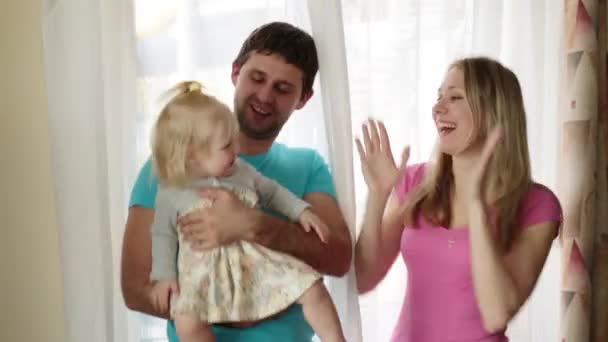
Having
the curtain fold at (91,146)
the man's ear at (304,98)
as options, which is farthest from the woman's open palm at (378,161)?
the curtain fold at (91,146)

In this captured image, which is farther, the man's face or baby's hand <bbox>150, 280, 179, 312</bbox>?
the man's face

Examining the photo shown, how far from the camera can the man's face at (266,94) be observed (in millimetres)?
1413

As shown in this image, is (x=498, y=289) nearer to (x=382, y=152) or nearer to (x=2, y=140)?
(x=382, y=152)

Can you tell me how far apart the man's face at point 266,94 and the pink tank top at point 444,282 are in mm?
352

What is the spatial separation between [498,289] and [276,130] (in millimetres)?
507

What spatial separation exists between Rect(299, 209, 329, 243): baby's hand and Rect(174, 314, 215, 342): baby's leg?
0.80 ft

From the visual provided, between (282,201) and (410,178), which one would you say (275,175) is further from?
(410,178)

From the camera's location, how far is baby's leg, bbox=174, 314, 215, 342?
1.25 metres

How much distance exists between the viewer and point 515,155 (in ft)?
4.63

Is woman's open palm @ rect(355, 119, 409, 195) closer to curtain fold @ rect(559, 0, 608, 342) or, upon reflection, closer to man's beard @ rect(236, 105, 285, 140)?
man's beard @ rect(236, 105, 285, 140)

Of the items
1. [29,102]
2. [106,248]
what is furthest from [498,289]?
[29,102]

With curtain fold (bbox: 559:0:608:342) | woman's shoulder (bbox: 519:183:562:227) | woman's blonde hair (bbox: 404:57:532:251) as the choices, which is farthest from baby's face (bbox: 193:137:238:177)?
curtain fold (bbox: 559:0:608:342)

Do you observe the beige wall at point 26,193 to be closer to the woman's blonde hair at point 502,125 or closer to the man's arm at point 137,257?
the man's arm at point 137,257

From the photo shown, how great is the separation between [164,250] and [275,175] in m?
0.27
